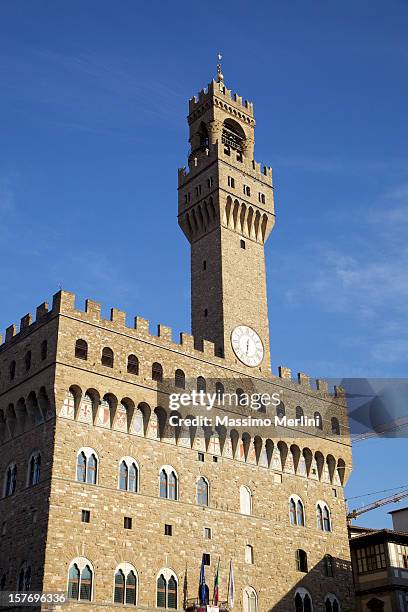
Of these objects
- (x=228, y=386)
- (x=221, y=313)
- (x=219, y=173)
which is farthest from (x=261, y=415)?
(x=219, y=173)

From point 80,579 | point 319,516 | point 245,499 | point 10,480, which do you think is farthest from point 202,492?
point 10,480

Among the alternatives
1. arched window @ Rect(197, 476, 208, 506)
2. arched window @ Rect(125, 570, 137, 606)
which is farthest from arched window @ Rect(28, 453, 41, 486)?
arched window @ Rect(197, 476, 208, 506)

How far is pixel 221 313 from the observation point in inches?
1957

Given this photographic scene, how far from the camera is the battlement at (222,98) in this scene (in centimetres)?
5872

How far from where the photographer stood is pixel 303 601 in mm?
45656

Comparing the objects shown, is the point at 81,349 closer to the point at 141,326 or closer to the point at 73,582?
the point at 141,326

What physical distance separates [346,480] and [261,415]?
9075 mm

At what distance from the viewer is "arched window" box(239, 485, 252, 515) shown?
44.8 meters

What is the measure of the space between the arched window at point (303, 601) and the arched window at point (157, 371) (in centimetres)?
1532

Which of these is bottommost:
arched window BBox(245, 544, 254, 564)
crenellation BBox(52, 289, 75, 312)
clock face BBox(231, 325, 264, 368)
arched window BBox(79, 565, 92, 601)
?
arched window BBox(79, 565, 92, 601)

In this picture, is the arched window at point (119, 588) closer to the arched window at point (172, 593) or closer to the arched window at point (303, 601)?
the arched window at point (172, 593)

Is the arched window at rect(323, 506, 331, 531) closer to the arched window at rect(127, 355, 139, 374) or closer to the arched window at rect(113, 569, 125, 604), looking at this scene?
the arched window at rect(113, 569, 125, 604)

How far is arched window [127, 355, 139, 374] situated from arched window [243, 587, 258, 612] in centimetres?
1371

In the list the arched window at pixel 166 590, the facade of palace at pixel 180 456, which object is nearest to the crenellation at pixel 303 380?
the facade of palace at pixel 180 456
